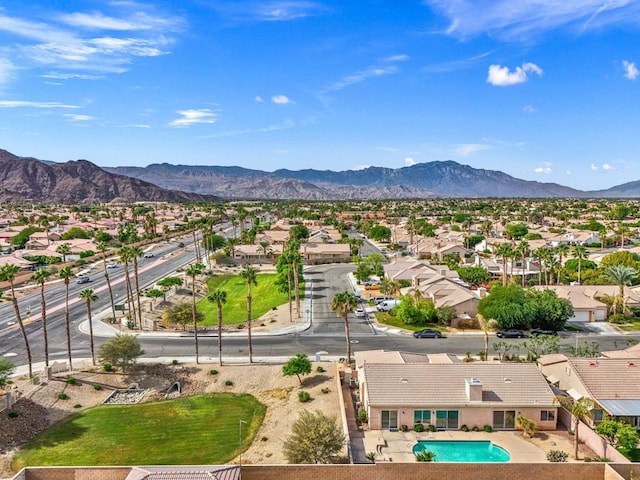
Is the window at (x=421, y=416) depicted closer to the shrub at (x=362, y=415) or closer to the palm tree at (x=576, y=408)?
the shrub at (x=362, y=415)

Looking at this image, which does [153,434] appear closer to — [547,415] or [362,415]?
[362,415]

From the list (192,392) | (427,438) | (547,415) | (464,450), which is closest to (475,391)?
(464,450)

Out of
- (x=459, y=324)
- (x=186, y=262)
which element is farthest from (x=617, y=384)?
(x=186, y=262)

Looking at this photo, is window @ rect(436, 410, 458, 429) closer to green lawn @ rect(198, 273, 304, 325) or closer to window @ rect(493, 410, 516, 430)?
window @ rect(493, 410, 516, 430)

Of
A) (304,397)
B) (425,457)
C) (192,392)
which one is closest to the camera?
(425,457)

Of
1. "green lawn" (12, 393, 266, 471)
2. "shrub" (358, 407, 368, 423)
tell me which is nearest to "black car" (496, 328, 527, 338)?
"shrub" (358, 407, 368, 423)

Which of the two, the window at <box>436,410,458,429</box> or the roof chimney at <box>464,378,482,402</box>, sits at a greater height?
the roof chimney at <box>464,378,482,402</box>
